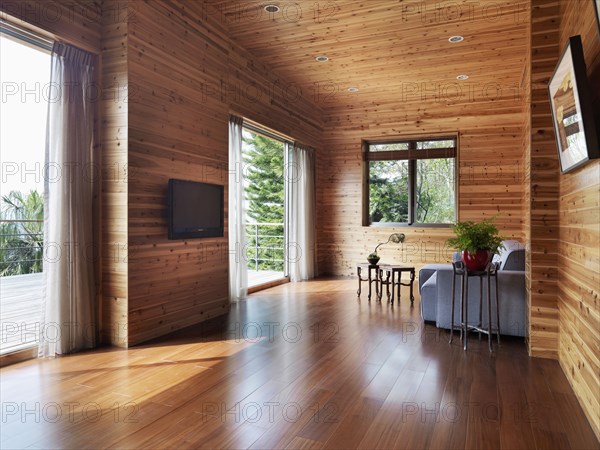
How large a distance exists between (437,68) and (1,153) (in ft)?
18.3

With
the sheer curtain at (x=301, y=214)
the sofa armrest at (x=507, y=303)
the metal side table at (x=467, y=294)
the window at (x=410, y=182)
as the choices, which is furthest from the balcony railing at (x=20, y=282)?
the window at (x=410, y=182)

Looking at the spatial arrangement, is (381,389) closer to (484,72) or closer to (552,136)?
(552,136)

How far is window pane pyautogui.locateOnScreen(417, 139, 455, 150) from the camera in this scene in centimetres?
813

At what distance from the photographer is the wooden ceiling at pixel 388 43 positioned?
4.68 m

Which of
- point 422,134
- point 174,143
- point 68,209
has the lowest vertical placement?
point 68,209

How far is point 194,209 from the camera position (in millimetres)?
4578

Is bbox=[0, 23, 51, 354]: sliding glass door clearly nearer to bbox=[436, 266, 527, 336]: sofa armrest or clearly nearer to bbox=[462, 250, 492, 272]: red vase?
bbox=[462, 250, 492, 272]: red vase

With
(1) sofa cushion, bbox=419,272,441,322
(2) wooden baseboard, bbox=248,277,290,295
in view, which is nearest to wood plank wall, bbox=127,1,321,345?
(2) wooden baseboard, bbox=248,277,290,295

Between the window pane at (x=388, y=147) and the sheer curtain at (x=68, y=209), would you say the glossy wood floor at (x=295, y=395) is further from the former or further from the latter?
the window pane at (x=388, y=147)

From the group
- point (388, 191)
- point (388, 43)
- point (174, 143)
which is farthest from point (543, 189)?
point (388, 191)

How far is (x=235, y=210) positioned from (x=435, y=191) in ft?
14.2

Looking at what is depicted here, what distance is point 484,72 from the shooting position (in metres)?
6.55

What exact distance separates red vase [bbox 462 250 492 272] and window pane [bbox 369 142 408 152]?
484 cm

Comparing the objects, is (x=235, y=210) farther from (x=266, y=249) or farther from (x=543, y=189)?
(x=266, y=249)
